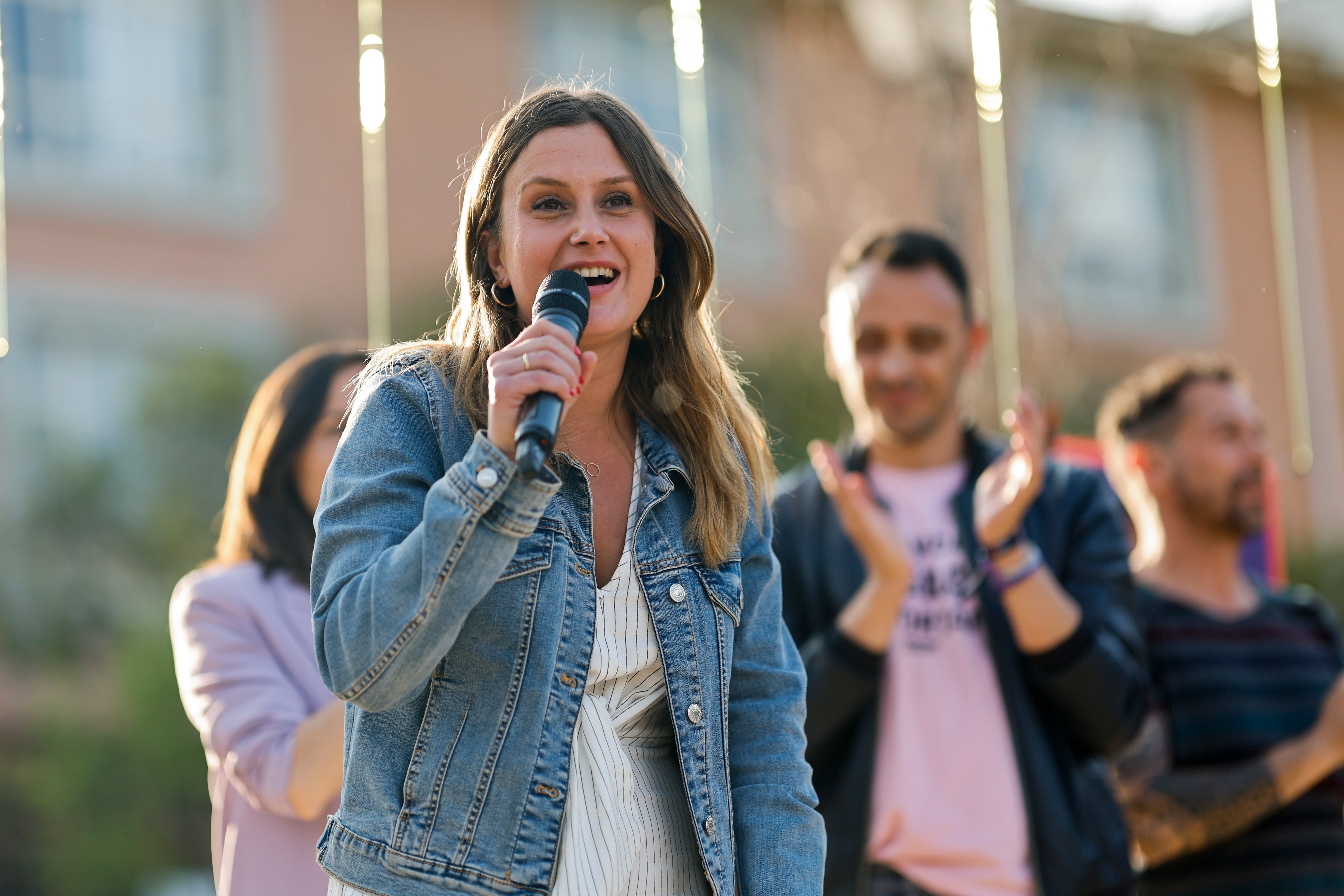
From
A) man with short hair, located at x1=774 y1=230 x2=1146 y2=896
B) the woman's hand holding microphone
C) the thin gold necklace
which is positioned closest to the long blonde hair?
the thin gold necklace

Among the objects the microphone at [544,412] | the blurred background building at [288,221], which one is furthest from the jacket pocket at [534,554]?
the blurred background building at [288,221]

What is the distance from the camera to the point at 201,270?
8.49 m

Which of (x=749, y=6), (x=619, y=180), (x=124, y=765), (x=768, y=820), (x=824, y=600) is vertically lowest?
(x=124, y=765)

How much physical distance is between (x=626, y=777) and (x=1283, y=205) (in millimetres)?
4579

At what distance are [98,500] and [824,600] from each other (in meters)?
5.94

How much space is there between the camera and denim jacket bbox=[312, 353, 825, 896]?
1.48 metres

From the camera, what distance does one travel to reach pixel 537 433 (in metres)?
1.46

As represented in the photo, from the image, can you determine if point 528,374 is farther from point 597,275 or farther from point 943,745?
point 943,745

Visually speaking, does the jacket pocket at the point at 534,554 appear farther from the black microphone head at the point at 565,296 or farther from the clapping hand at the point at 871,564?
the clapping hand at the point at 871,564

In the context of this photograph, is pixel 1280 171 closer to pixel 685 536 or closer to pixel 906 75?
pixel 906 75

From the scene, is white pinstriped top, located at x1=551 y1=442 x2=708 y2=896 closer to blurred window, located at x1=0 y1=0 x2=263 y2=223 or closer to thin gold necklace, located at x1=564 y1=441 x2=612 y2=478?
thin gold necklace, located at x1=564 y1=441 x2=612 y2=478

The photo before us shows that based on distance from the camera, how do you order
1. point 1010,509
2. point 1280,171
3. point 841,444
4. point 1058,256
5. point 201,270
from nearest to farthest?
point 1010,509 → point 841,444 → point 1280,171 → point 1058,256 → point 201,270

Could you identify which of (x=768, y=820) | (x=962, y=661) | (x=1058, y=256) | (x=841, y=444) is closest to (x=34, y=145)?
(x=1058, y=256)

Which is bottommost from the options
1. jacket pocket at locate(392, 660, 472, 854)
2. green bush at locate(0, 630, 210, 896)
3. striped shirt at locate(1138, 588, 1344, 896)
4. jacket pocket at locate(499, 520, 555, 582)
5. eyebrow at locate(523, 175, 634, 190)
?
green bush at locate(0, 630, 210, 896)
